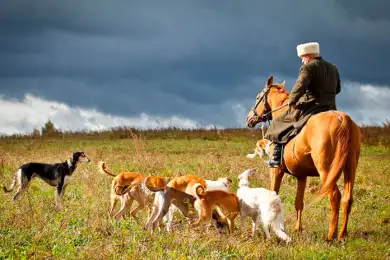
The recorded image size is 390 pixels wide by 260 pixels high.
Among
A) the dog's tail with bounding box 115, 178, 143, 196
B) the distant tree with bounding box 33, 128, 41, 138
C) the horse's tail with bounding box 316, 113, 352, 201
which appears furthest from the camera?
the distant tree with bounding box 33, 128, 41, 138

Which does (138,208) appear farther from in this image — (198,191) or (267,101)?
(267,101)

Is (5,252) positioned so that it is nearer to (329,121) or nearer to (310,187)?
(329,121)

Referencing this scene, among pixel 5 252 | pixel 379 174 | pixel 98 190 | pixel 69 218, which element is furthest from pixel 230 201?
pixel 379 174

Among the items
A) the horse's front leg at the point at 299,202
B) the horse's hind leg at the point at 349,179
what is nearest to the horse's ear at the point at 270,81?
the horse's front leg at the point at 299,202

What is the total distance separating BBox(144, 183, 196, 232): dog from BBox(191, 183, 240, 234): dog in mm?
182

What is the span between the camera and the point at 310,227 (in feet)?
37.3

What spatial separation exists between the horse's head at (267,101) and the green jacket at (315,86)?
4.82 feet

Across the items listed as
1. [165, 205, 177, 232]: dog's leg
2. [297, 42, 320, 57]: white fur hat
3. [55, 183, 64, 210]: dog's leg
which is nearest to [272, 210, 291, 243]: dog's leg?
[165, 205, 177, 232]: dog's leg

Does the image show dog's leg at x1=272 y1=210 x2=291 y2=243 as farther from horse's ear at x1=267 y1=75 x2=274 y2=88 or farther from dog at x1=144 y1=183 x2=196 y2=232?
horse's ear at x1=267 y1=75 x2=274 y2=88

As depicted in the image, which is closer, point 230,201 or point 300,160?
point 230,201

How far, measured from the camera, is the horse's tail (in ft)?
31.6

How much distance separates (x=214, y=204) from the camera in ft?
31.1

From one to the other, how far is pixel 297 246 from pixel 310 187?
7.35 meters

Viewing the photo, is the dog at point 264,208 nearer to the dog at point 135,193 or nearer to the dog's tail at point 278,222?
the dog's tail at point 278,222
